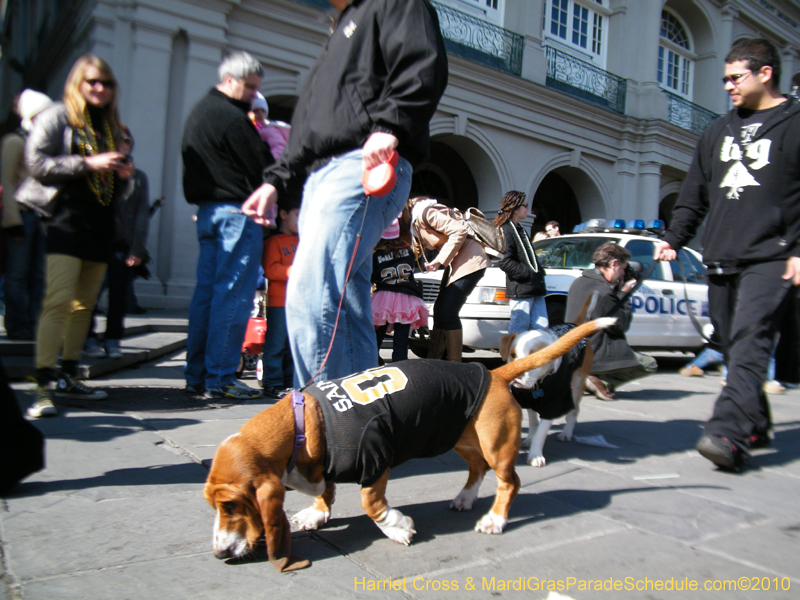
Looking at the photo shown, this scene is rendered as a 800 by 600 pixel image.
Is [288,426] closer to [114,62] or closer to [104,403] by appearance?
[104,403]

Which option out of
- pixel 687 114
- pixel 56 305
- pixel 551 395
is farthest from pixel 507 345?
pixel 687 114

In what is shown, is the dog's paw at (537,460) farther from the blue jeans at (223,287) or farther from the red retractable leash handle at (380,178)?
the blue jeans at (223,287)

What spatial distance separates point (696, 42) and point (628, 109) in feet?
16.8

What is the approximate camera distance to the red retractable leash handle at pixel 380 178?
6.92 ft

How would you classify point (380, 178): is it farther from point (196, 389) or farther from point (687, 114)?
point (687, 114)

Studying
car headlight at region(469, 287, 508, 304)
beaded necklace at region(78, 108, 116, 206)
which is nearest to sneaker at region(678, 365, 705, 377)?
car headlight at region(469, 287, 508, 304)

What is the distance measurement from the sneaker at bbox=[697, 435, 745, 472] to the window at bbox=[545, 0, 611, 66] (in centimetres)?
1498

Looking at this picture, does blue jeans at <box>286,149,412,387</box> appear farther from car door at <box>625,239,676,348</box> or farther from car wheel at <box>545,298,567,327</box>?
car door at <box>625,239,676,348</box>

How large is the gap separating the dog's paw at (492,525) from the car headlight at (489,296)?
184 inches

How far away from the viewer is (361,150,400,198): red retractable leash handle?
2.11m

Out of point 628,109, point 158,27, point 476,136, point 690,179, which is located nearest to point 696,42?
point 628,109

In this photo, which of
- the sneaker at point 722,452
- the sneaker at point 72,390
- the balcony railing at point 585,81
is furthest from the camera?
the balcony railing at point 585,81

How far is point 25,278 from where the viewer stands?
19.4 ft

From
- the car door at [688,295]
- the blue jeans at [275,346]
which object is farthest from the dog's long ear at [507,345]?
the car door at [688,295]
